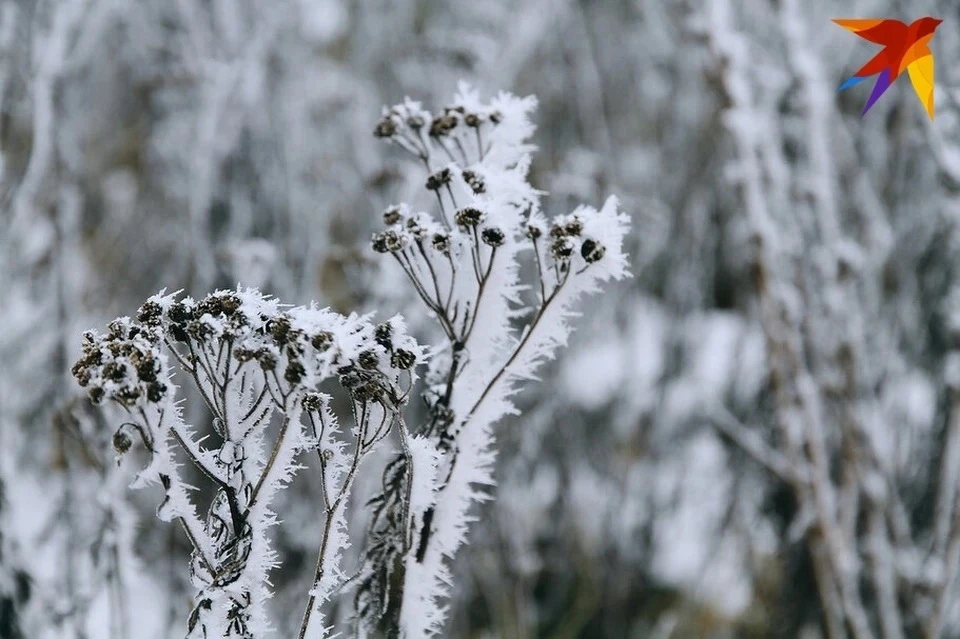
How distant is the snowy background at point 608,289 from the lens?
5.20ft

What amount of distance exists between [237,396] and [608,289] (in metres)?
2.21

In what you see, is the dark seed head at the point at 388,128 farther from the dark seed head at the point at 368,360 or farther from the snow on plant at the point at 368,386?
the dark seed head at the point at 368,360

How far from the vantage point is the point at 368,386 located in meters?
0.76

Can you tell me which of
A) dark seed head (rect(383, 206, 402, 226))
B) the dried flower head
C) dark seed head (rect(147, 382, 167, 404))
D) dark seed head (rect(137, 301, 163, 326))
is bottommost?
dark seed head (rect(147, 382, 167, 404))

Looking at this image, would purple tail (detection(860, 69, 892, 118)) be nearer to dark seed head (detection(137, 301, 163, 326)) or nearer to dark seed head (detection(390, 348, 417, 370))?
dark seed head (detection(390, 348, 417, 370))

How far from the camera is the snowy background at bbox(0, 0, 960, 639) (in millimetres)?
1585

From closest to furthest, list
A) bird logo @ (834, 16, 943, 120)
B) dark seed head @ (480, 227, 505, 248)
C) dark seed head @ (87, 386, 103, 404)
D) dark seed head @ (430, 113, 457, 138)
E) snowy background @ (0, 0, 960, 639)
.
A: dark seed head @ (87, 386, 103, 404)
dark seed head @ (480, 227, 505, 248)
dark seed head @ (430, 113, 457, 138)
bird logo @ (834, 16, 943, 120)
snowy background @ (0, 0, 960, 639)

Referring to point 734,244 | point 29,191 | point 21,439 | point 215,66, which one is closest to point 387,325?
point 29,191

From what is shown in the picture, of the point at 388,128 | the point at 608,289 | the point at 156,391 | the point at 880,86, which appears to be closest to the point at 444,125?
the point at 388,128

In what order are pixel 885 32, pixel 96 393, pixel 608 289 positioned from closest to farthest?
pixel 96 393 < pixel 885 32 < pixel 608 289

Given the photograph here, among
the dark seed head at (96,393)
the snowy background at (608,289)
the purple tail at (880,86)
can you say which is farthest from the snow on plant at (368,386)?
the snowy background at (608,289)

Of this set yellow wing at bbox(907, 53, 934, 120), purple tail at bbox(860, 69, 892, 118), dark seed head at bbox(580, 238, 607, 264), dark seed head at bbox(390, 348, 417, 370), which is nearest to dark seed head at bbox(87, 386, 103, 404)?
dark seed head at bbox(390, 348, 417, 370)

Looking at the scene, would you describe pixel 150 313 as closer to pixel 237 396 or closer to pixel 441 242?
pixel 237 396

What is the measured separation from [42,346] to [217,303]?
81.1 inches
